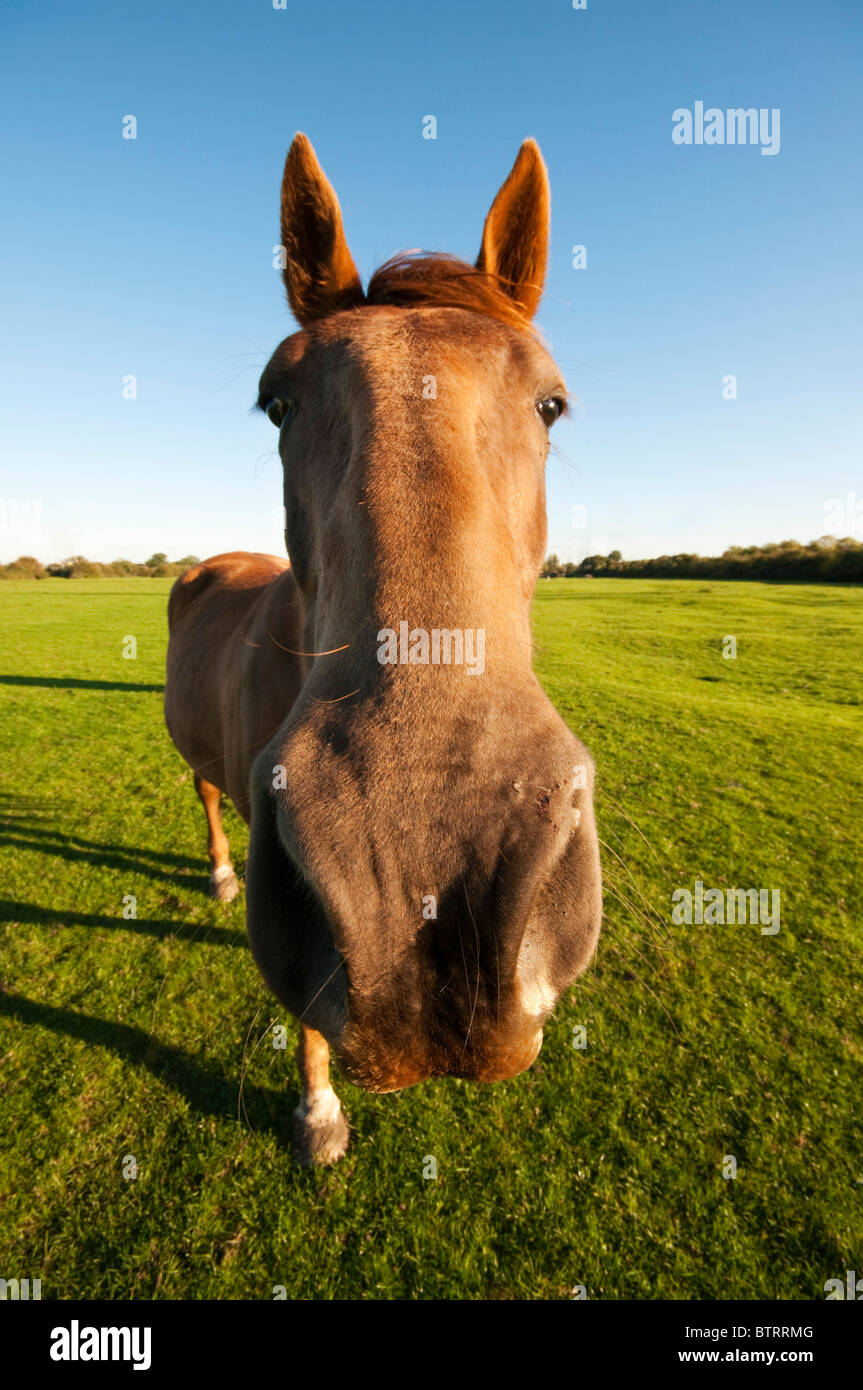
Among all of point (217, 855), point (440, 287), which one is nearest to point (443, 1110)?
point (217, 855)

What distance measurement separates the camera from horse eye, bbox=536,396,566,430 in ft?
7.79

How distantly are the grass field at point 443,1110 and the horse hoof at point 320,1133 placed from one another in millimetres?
87

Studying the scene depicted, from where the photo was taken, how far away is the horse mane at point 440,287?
2293 mm

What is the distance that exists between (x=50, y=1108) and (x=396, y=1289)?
2432mm

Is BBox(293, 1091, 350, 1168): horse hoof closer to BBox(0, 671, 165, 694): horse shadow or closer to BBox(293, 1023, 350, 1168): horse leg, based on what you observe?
BBox(293, 1023, 350, 1168): horse leg

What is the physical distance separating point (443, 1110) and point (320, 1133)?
80cm

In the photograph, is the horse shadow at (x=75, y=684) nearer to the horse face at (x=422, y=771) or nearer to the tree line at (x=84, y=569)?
the horse face at (x=422, y=771)

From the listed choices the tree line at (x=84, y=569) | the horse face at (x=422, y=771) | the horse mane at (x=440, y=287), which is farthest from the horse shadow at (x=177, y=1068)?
the tree line at (x=84, y=569)

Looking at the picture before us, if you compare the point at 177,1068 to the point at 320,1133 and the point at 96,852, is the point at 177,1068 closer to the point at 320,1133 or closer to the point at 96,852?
the point at 320,1133

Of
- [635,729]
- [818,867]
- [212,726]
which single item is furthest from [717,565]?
[212,726]

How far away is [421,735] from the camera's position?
131 centimetres

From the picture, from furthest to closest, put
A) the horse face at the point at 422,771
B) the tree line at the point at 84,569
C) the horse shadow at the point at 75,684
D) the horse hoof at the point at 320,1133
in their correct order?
the tree line at the point at 84,569
the horse shadow at the point at 75,684
the horse hoof at the point at 320,1133
the horse face at the point at 422,771

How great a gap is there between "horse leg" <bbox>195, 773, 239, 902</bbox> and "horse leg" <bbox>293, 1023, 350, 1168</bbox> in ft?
8.99

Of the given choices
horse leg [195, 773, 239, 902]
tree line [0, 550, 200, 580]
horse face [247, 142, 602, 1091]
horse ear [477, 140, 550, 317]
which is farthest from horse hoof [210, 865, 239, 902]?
tree line [0, 550, 200, 580]
